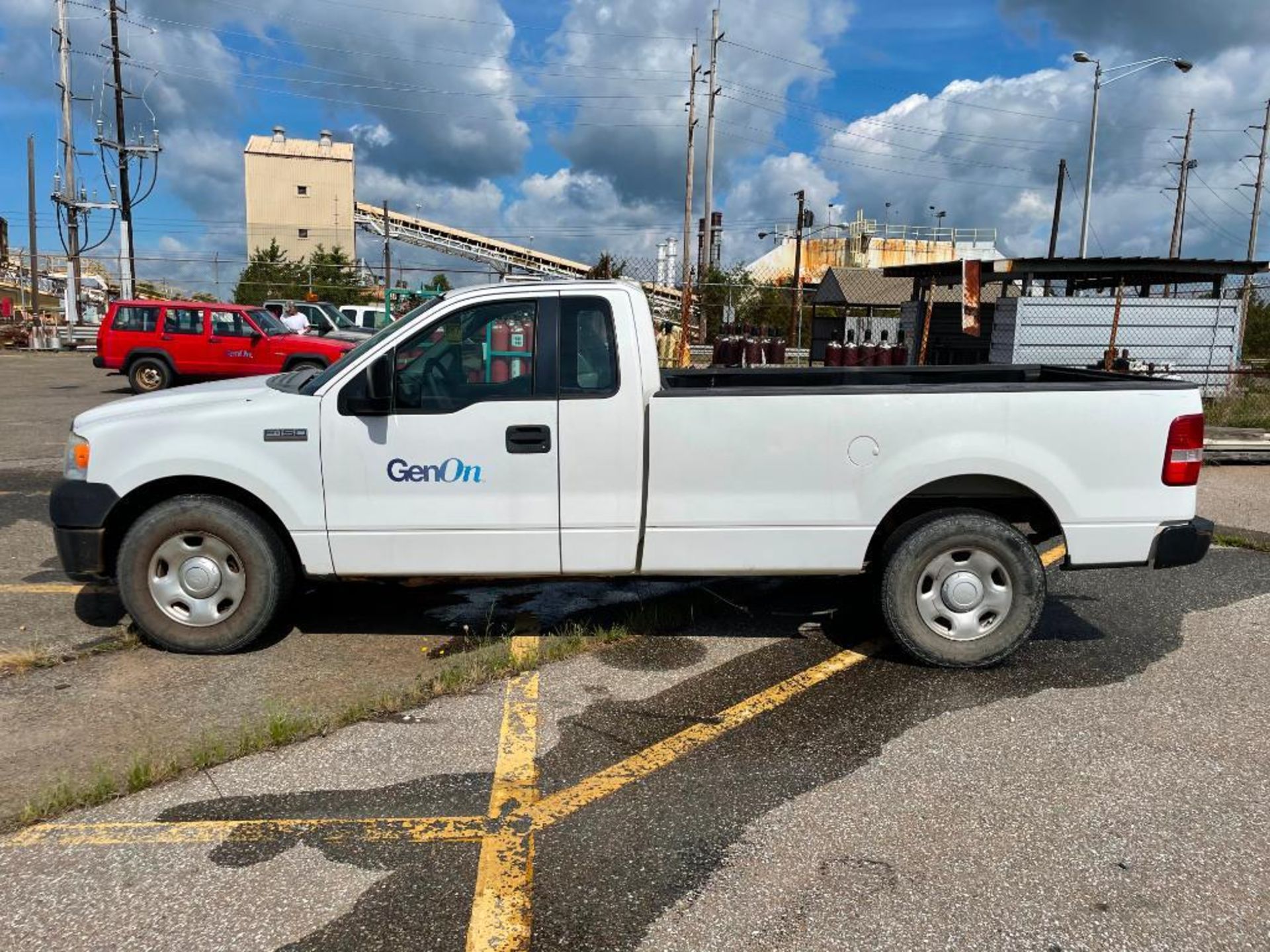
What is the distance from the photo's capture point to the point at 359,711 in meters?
4.24

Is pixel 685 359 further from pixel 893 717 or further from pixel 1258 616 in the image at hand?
pixel 893 717

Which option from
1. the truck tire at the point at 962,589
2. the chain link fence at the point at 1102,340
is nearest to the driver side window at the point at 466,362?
the truck tire at the point at 962,589

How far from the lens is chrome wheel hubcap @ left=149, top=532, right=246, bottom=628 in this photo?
15.8 ft

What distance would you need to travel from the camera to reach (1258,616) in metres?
5.91

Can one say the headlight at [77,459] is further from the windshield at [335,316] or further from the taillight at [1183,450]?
the windshield at [335,316]

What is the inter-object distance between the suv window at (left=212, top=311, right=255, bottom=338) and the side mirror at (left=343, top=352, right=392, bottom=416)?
15389 mm

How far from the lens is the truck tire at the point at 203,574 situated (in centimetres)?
475

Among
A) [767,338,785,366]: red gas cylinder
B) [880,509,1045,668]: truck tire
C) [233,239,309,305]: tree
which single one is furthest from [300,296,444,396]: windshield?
[233,239,309,305]: tree

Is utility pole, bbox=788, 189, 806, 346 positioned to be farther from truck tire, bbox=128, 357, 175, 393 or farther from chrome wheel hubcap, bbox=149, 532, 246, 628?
chrome wheel hubcap, bbox=149, 532, 246, 628

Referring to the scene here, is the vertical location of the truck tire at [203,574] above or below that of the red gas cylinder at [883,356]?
below

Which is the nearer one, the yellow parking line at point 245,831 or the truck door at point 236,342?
the yellow parking line at point 245,831

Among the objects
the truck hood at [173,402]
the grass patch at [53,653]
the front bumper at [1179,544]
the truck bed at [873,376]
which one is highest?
the truck bed at [873,376]

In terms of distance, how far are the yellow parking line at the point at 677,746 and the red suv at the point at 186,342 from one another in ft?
51.0

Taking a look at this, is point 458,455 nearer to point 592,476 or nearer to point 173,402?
point 592,476
